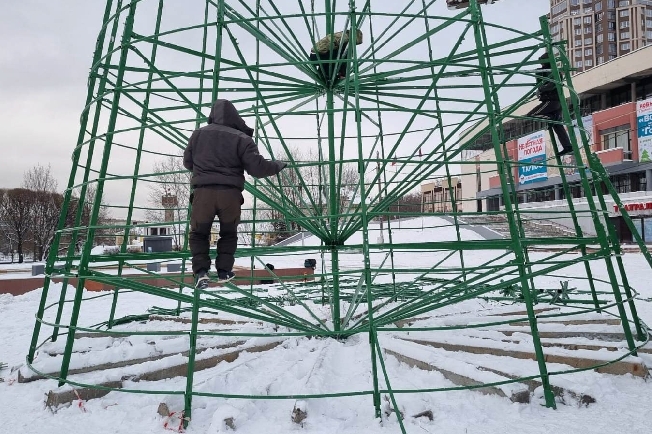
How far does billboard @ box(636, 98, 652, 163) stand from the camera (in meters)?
31.5

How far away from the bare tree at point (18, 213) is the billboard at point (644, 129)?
145ft

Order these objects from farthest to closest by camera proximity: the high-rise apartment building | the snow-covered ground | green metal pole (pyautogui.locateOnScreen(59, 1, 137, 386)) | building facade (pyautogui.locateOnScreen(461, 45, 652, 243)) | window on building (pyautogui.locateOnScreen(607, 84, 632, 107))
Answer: the high-rise apartment building → window on building (pyautogui.locateOnScreen(607, 84, 632, 107)) → building facade (pyautogui.locateOnScreen(461, 45, 652, 243)) → green metal pole (pyautogui.locateOnScreen(59, 1, 137, 386)) → the snow-covered ground

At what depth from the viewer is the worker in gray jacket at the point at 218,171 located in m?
3.37

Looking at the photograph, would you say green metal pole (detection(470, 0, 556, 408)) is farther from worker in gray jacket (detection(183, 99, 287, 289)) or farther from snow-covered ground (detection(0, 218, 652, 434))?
worker in gray jacket (detection(183, 99, 287, 289))

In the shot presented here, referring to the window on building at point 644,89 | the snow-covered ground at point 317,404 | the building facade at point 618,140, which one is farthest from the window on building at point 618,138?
the snow-covered ground at point 317,404

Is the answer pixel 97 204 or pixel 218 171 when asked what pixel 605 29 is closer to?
pixel 218 171

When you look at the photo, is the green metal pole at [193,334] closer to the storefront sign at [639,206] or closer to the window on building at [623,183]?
the storefront sign at [639,206]

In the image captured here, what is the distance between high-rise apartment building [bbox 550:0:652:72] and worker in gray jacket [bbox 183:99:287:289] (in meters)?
88.6

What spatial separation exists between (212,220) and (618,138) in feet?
126

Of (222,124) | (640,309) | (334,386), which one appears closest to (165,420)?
(334,386)

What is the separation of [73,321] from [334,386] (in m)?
2.28

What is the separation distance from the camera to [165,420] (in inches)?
120

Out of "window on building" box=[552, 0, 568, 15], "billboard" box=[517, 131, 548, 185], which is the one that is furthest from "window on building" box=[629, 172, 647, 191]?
"window on building" box=[552, 0, 568, 15]

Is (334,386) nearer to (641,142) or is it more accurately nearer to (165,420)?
(165,420)
